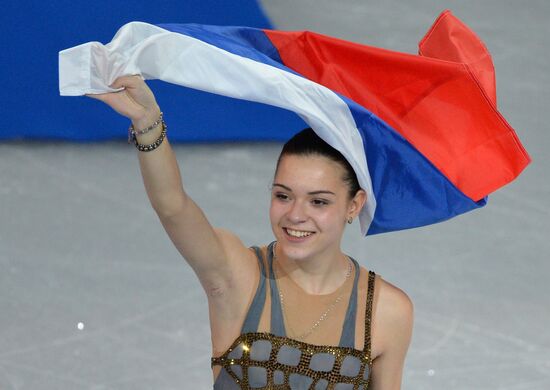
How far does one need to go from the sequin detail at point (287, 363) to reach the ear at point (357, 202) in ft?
1.11

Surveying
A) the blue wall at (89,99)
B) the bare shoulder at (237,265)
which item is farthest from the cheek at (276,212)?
the blue wall at (89,99)

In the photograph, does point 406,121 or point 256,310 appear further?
point 406,121

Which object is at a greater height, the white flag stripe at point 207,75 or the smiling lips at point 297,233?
the white flag stripe at point 207,75

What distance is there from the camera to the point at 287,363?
3082 millimetres

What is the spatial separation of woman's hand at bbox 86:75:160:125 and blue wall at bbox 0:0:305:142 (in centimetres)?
324

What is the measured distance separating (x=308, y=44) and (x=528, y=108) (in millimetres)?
3351

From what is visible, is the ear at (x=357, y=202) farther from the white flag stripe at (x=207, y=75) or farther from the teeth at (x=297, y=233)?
the teeth at (x=297, y=233)

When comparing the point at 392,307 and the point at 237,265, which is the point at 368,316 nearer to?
the point at 392,307

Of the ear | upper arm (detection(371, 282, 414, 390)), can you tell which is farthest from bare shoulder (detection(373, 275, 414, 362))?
the ear

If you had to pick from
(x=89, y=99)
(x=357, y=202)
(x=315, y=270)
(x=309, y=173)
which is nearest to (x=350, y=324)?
(x=315, y=270)

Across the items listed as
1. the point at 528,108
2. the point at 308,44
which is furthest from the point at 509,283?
the point at 308,44

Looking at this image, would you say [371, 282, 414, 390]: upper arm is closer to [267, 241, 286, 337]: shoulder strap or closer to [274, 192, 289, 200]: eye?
[267, 241, 286, 337]: shoulder strap

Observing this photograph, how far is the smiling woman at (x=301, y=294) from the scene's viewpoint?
3.00 metres

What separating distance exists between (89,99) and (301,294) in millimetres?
2984
